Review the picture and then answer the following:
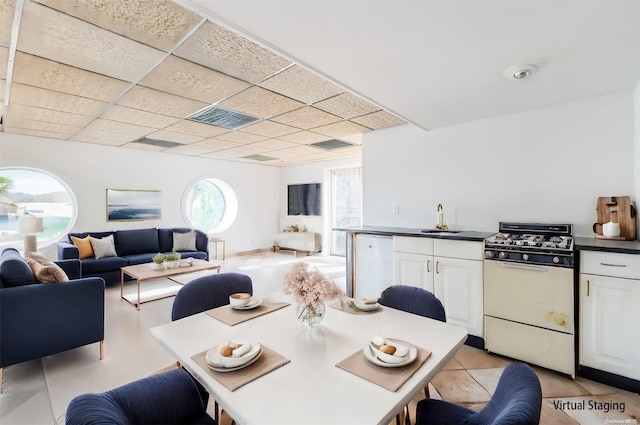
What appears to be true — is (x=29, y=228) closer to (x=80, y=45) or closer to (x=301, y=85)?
(x=80, y=45)

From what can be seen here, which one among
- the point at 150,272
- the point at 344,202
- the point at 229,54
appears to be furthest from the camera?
the point at 344,202

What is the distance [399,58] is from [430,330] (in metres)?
1.68

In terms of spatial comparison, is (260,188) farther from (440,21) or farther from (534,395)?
(534,395)

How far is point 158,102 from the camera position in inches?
122

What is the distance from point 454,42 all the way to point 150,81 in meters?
2.51

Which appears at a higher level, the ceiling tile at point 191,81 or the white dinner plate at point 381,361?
the ceiling tile at point 191,81

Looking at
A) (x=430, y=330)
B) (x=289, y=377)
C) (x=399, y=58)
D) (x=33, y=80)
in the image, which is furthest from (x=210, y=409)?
(x=33, y=80)

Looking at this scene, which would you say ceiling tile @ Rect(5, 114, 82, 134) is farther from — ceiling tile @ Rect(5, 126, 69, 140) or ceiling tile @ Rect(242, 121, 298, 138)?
ceiling tile @ Rect(242, 121, 298, 138)

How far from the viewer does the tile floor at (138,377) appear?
70.5 inches

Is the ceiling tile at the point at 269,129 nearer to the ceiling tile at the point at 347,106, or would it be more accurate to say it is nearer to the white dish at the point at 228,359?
the ceiling tile at the point at 347,106

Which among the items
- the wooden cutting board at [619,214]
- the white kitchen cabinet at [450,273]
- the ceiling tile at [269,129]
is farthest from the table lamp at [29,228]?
the wooden cutting board at [619,214]

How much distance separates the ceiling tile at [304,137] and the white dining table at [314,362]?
132 inches

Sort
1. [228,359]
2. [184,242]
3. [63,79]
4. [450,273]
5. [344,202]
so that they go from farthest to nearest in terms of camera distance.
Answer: [344,202] < [184,242] < [450,273] < [63,79] < [228,359]

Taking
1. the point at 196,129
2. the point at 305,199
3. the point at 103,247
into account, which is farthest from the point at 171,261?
the point at 305,199
